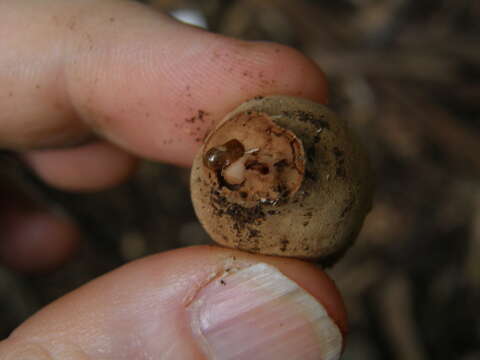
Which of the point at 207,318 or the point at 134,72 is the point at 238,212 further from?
the point at 134,72

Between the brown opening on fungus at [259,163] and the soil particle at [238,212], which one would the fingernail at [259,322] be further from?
the brown opening on fungus at [259,163]

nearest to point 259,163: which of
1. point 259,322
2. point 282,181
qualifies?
point 282,181

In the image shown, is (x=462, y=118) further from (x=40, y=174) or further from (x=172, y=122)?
(x=40, y=174)

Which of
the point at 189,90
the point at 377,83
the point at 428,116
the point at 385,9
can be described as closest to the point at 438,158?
the point at 428,116

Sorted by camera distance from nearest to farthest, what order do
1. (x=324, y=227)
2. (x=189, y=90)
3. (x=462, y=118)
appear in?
(x=324, y=227)
(x=189, y=90)
(x=462, y=118)

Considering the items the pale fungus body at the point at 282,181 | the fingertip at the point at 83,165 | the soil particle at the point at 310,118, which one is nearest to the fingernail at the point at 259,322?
the pale fungus body at the point at 282,181

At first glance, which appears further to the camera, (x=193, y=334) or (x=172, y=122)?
(x=172, y=122)

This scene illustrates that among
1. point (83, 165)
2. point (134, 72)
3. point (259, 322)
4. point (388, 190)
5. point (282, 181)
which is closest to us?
point (282, 181)
